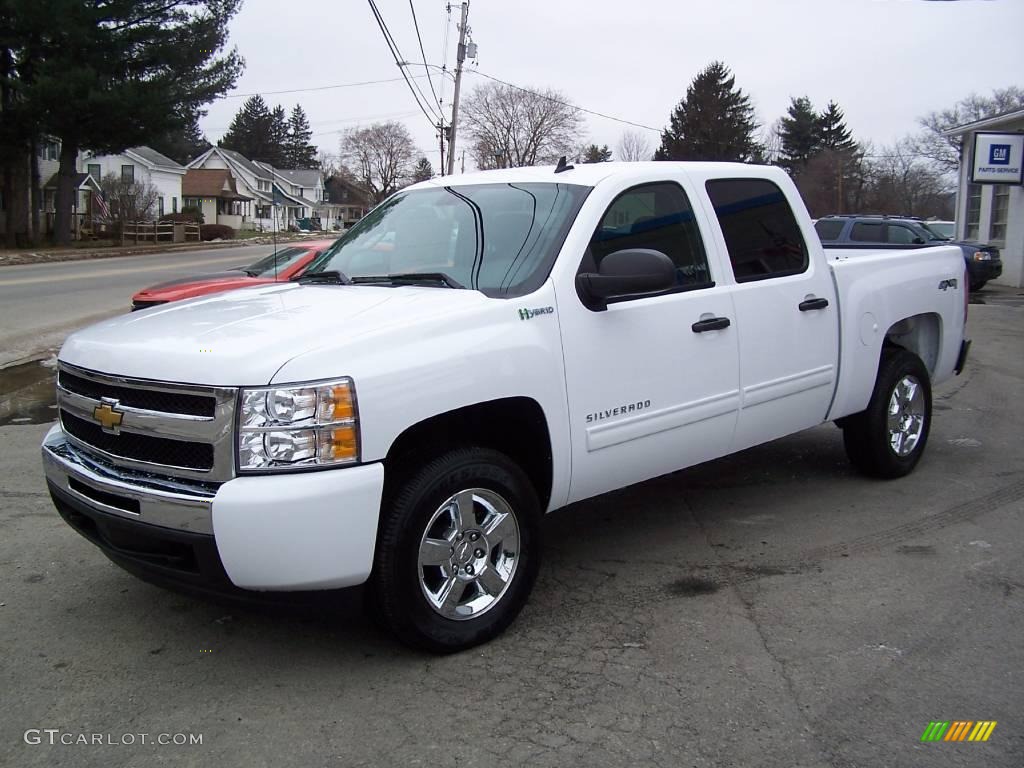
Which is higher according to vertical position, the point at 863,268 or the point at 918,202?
the point at 918,202

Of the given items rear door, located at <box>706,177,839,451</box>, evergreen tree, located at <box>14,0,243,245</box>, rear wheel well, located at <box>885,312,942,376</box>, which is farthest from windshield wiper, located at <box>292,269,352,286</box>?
evergreen tree, located at <box>14,0,243,245</box>

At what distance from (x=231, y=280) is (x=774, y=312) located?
7642 mm

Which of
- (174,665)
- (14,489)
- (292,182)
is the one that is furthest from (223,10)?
(292,182)

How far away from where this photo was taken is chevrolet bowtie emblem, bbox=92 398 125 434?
3.40m

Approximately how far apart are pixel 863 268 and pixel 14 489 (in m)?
5.49

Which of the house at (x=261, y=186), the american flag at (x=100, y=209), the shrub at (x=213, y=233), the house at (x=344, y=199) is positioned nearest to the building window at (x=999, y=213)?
the american flag at (x=100, y=209)

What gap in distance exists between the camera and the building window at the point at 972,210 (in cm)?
2830

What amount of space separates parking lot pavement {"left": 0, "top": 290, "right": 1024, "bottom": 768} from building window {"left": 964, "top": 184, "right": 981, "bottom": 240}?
26.2 metres

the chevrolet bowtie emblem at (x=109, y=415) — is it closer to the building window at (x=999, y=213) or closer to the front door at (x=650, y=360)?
the front door at (x=650, y=360)

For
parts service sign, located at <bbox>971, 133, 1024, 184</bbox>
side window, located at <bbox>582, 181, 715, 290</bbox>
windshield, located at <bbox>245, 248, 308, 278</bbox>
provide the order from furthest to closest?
parts service sign, located at <bbox>971, 133, 1024, 184</bbox> < windshield, located at <bbox>245, 248, 308, 278</bbox> < side window, located at <bbox>582, 181, 715, 290</bbox>

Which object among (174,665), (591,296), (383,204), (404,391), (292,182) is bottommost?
(174,665)

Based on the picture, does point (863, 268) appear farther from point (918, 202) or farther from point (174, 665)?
point (918, 202)

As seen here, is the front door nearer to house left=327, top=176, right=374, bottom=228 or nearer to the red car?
the red car

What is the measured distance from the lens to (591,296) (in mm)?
4012
